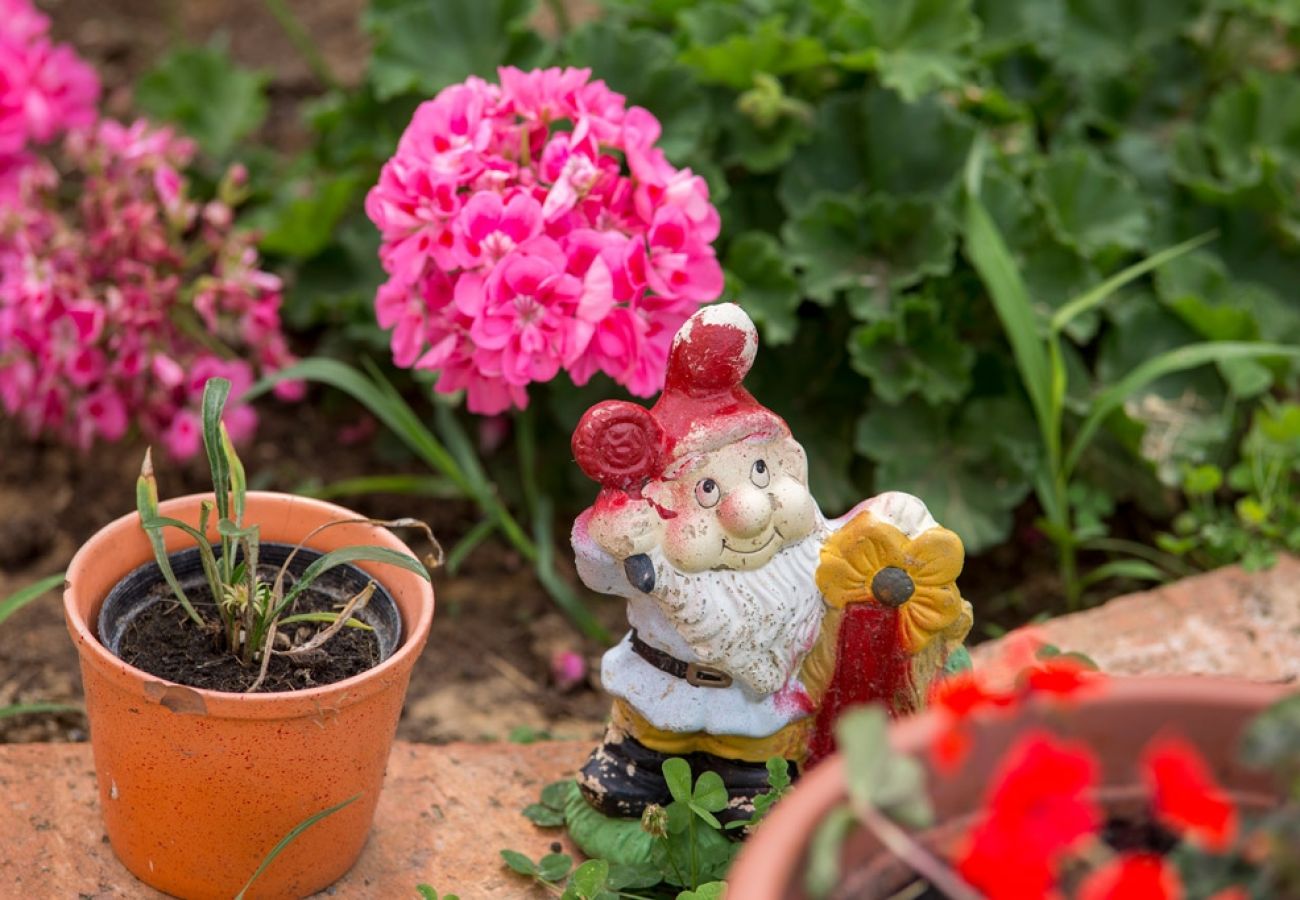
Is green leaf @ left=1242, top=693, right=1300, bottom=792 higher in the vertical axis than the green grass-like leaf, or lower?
higher

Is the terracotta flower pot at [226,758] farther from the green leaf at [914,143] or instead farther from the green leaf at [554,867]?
the green leaf at [914,143]

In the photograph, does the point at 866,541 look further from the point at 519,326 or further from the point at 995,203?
the point at 995,203

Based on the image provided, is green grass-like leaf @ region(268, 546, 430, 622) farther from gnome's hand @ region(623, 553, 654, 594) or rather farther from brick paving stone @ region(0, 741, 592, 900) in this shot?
brick paving stone @ region(0, 741, 592, 900)

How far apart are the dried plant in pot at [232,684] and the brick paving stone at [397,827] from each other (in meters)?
0.05

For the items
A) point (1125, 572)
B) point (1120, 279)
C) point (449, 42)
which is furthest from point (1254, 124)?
point (449, 42)

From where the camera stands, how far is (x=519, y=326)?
1810 millimetres

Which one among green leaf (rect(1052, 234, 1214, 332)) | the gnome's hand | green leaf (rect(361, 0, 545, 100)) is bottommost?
green leaf (rect(1052, 234, 1214, 332))

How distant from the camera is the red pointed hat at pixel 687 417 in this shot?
151cm

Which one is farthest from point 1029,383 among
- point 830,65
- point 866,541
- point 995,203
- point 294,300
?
point 294,300

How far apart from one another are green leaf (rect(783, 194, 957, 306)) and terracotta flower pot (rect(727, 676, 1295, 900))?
141 centimetres

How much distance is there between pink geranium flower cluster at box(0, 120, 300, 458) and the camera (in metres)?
2.42

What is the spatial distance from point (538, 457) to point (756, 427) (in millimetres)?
1198

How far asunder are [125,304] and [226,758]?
3.61 ft

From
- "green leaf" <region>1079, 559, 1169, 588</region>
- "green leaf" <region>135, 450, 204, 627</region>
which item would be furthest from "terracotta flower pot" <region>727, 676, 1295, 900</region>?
"green leaf" <region>1079, 559, 1169, 588</region>
